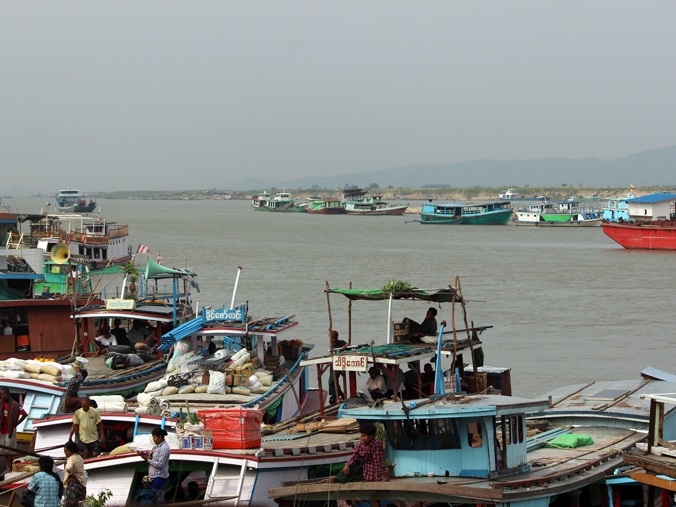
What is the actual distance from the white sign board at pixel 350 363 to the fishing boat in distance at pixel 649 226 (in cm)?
5110

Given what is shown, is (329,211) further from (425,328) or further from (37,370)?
(425,328)

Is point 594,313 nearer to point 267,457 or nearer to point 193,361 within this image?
point 193,361

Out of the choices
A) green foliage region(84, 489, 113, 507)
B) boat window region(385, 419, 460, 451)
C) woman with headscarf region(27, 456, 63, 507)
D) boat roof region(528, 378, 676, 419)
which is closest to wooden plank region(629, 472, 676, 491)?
boat window region(385, 419, 460, 451)

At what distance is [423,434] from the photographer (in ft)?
27.8

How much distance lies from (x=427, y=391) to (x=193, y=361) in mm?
4488

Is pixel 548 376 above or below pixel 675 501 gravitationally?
below

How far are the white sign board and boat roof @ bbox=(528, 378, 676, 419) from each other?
3138 mm

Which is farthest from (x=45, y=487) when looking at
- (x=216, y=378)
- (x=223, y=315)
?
(x=223, y=315)

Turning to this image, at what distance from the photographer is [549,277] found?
42500mm

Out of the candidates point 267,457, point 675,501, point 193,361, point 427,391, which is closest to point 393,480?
point 267,457

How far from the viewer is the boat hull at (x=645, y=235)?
5594cm

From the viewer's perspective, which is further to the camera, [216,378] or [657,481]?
[216,378]

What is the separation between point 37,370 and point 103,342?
106 inches

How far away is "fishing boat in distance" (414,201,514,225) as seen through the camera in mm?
95250
